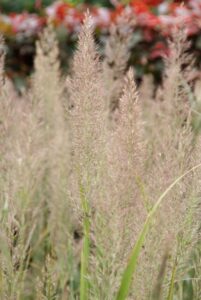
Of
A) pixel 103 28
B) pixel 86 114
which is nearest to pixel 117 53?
pixel 86 114

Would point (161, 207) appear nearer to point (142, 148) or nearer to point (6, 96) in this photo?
point (142, 148)

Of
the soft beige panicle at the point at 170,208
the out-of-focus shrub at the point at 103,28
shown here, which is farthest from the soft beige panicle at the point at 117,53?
the out-of-focus shrub at the point at 103,28

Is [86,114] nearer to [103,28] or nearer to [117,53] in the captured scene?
[117,53]

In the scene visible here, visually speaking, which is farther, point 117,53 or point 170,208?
point 117,53

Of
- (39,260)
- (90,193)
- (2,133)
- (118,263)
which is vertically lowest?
(39,260)

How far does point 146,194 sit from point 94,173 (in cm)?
16

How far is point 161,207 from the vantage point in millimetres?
1592

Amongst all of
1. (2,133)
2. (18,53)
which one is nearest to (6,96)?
(2,133)

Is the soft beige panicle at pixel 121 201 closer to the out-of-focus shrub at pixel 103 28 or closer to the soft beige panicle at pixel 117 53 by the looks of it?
the soft beige panicle at pixel 117 53

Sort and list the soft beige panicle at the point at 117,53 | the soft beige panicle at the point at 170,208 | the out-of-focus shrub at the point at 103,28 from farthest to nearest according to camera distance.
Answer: the out-of-focus shrub at the point at 103,28
the soft beige panicle at the point at 117,53
the soft beige panicle at the point at 170,208

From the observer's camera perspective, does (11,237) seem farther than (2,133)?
No

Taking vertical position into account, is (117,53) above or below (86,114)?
above

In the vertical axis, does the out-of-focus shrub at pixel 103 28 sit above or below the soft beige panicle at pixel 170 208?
above

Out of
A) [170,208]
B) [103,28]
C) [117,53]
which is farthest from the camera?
[103,28]
